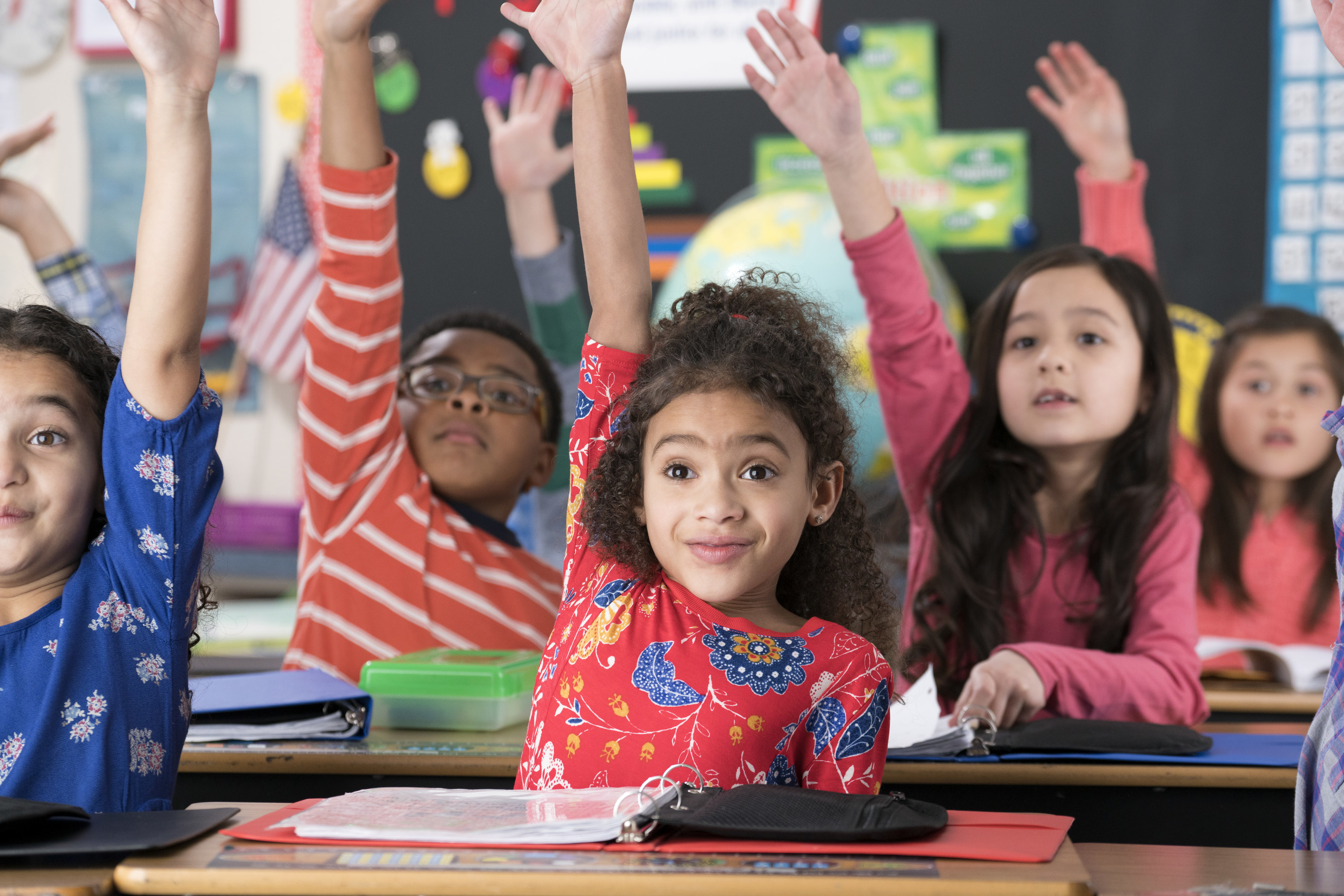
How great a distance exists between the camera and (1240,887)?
73cm

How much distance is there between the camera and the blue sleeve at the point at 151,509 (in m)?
1.08

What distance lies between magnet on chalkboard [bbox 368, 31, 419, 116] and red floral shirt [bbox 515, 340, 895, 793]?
124 inches

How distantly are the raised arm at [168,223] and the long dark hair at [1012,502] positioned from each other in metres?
1.06

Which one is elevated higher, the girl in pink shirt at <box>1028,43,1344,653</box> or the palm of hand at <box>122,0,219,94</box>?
the palm of hand at <box>122,0,219,94</box>

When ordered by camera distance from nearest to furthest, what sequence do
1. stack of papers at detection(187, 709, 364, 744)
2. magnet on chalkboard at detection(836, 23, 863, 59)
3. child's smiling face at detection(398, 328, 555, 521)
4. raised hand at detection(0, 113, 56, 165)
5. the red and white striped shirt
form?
1. stack of papers at detection(187, 709, 364, 744)
2. the red and white striped shirt
3. child's smiling face at detection(398, 328, 555, 521)
4. raised hand at detection(0, 113, 56, 165)
5. magnet on chalkboard at detection(836, 23, 863, 59)

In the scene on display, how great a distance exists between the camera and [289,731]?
4.48ft

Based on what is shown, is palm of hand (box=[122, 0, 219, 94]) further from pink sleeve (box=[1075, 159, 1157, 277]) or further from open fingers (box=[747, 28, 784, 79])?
pink sleeve (box=[1075, 159, 1157, 277])

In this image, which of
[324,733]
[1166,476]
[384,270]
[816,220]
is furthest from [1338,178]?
[324,733]

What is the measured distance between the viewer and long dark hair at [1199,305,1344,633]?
244 cm

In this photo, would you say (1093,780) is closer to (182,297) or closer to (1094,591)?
(1094,591)

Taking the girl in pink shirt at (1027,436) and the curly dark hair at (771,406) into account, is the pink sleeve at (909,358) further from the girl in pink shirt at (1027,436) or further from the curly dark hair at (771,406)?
the curly dark hair at (771,406)

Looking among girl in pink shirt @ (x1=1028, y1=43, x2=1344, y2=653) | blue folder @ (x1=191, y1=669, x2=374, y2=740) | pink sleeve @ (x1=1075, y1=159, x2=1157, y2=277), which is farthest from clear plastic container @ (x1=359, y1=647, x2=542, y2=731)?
pink sleeve @ (x1=1075, y1=159, x2=1157, y2=277)

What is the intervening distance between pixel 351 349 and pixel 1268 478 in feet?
6.13

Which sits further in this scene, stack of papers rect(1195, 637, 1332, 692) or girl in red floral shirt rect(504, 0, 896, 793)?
stack of papers rect(1195, 637, 1332, 692)
